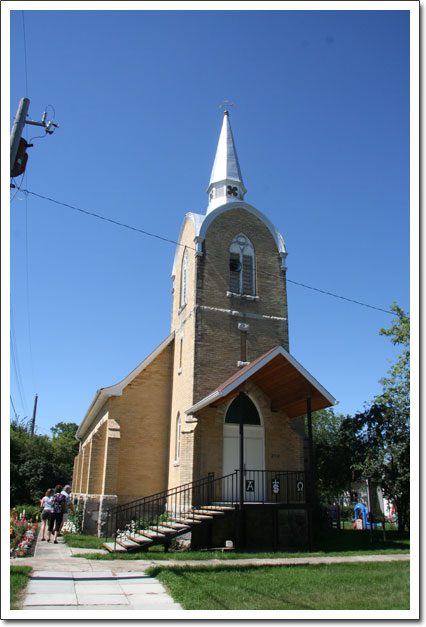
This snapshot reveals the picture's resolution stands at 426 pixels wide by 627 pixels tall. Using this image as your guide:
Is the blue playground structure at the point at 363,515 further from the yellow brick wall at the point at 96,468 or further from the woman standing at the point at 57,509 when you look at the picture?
the woman standing at the point at 57,509

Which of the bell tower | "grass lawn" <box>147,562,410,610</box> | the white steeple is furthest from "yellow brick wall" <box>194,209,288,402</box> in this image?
"grass lawn" <box>147,562,410,610</box>

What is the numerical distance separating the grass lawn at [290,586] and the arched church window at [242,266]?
11009 millimetres

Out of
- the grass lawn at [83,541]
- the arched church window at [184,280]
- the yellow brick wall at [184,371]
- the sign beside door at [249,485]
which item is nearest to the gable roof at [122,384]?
the yellow brick wall at [184,371]

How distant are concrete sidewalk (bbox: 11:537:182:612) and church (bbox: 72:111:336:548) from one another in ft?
18.8

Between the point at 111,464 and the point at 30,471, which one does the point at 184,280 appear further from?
the point at 30,471

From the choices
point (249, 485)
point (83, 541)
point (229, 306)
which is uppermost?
point (229, 306)

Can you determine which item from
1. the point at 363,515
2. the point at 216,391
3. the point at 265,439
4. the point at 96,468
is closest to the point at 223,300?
the point at 216,391

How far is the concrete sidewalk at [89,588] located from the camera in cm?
673

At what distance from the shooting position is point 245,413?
16.6 meters

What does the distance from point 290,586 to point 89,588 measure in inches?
132

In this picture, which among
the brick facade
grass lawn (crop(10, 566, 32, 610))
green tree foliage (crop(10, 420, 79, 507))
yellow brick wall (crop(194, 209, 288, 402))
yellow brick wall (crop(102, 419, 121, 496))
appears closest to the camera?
grass lawn (crop(10, 566, 32, 610))

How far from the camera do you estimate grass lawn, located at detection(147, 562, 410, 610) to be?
274 inches

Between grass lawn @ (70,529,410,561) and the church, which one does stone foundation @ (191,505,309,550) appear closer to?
the church
